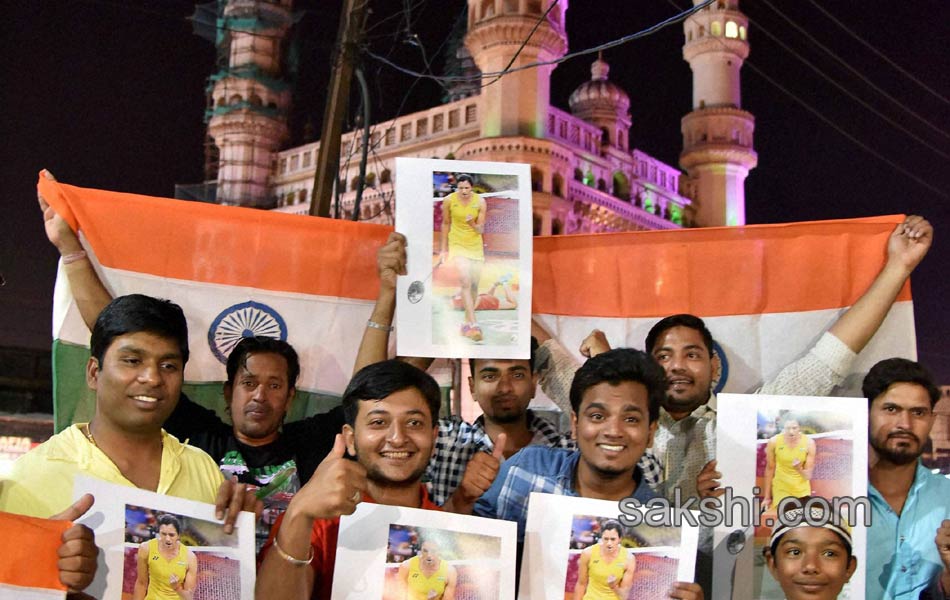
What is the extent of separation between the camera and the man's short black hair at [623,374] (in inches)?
122

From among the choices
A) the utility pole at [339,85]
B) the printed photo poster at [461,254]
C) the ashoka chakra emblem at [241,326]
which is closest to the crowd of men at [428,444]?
the printed photo poster at [461,254]

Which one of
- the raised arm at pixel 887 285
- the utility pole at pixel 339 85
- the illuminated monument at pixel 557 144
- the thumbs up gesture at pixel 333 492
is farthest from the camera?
the illuminated monument at pixel 557 144

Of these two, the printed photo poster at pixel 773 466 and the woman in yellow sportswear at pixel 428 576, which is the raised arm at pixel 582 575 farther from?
the printed photo poster at pixel 773 466

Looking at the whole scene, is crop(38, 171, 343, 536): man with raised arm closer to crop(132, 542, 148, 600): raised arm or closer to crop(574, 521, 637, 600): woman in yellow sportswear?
crop(132, 542, 148, 600): raised arm

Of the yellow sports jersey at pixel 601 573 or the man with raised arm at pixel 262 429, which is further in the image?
the man with raised arm at pixel 262 429

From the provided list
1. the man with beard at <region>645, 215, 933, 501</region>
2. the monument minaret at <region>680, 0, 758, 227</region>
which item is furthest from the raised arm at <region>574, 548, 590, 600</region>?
the monument minaret at <region>680, 0, 758, 227</region>

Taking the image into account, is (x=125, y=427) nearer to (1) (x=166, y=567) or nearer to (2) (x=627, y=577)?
(1) (x=166, y=567)

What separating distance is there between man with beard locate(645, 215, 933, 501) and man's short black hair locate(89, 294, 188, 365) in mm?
1783

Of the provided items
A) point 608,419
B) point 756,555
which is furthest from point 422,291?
point 756,555

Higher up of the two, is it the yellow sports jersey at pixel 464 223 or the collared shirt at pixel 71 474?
the yellow sports jersey at pixel 464 223

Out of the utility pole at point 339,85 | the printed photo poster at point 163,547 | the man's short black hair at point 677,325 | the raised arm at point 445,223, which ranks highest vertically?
the utility pole at point 339,85

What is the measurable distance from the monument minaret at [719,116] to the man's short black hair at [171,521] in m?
47.9

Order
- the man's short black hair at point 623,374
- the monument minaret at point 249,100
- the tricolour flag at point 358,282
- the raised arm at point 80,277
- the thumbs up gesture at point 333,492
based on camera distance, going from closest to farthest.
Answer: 1. the thumbs up gesture at point 333,492
2. the man's short black hair at point 623,374
3. the raised arm at point 80,277
4. the tricolour flag at point 358,282
5. the monument minaret at point 249,100

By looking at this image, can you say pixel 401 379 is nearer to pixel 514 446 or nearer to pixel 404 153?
pixel 514 446
